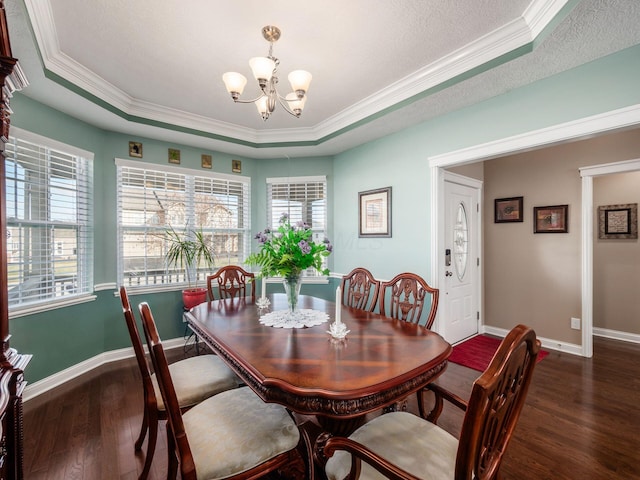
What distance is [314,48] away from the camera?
2189 mm

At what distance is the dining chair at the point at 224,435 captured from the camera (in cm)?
111

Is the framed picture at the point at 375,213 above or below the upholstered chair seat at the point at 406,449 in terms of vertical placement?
above

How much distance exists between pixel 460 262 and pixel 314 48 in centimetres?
294

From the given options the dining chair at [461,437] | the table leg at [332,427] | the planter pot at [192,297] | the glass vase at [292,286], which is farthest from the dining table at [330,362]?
the planter pot at [192,297]

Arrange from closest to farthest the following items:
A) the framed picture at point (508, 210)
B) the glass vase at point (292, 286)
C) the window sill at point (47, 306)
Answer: the glass vase at point (292, 286), the window sill at point (47, 306), the framed picture at point (508, 210)

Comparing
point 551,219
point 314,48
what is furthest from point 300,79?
point 551,219

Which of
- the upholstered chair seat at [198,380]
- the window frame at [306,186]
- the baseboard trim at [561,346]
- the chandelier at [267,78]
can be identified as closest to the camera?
the upholstered chair seat at [198,380]

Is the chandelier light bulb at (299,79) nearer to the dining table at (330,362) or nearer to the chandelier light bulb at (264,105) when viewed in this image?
the chandelier light bulb at (264,105)

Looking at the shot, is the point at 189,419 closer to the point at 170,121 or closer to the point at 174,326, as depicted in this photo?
the point at 174,326

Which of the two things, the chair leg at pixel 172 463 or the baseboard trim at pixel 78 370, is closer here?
the chair leg at pixel 172 463

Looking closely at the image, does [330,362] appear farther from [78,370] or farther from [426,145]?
[78,370]

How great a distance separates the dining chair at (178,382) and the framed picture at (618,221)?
5043 mm

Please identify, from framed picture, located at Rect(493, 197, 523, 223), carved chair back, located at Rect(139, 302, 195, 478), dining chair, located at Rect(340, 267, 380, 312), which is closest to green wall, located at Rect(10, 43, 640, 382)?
dining chair, located at Rect(340, 267, 380, 312)

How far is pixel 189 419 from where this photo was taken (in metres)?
1.42
